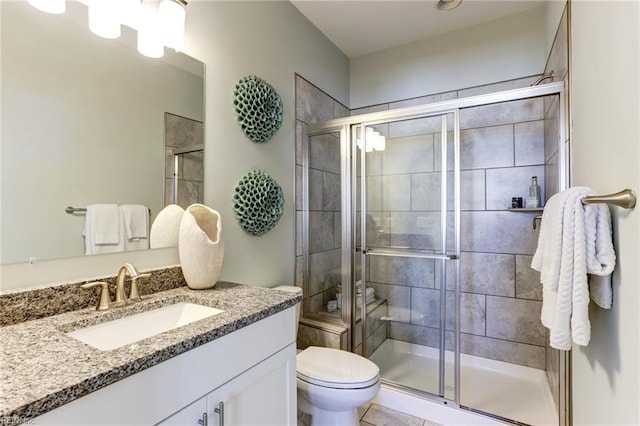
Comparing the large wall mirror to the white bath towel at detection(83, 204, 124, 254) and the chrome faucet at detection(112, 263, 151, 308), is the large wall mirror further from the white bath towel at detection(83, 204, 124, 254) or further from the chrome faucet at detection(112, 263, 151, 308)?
the chrome faucet at detection(112, 263, 151, 308)

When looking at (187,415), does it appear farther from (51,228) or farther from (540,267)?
(540,267)

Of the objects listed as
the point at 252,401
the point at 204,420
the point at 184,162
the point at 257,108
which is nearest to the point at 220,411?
the point at 204,420

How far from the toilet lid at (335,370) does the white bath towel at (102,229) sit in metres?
1.06

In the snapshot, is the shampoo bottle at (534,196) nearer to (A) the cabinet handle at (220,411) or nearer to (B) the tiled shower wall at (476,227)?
(B) the tiled shower wall at (476,227)

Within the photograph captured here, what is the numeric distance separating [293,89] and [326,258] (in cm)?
124

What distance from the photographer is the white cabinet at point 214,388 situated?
66 centimetres

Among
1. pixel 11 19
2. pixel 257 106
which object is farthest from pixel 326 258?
pixel 11 19

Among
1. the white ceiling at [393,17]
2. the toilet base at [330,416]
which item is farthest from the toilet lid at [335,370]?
the white ceiling at [393,17]

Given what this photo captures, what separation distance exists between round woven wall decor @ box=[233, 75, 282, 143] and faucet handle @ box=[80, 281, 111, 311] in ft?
3.37

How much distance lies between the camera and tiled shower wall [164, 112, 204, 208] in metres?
1.38

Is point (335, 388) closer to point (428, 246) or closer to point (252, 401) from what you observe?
point (252, 401)

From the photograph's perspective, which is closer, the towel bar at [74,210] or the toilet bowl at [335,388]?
the towel bar at [74,210]

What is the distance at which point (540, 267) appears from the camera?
1134 mm

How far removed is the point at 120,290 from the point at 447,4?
255cm
